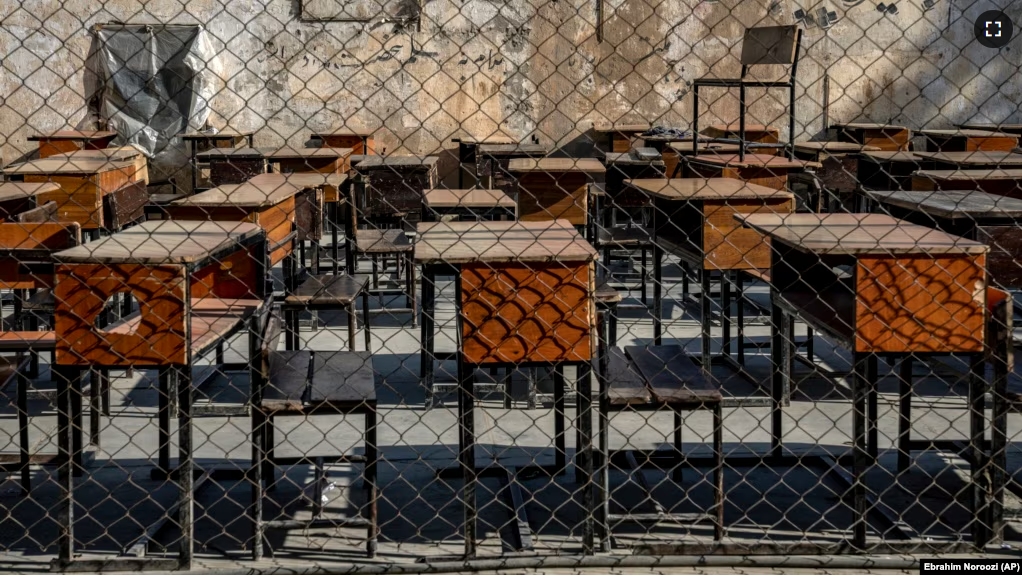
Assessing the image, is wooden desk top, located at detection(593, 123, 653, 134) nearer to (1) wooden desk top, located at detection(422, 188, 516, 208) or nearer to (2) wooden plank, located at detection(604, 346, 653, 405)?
(1) wooden desk top, located at detection(422, 188, 516, 208)

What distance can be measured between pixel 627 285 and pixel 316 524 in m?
4.09

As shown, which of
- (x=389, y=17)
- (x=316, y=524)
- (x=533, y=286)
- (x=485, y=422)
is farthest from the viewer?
(x=389, y=17)

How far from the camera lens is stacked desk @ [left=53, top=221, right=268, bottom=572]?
2.49 m

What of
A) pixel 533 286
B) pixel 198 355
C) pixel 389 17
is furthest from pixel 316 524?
pixel 389 17

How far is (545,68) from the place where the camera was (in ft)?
35.3

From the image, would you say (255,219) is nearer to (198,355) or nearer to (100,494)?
(100,494)

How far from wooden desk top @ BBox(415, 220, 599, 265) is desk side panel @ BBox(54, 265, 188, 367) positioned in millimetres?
536

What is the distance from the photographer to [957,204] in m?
3.22

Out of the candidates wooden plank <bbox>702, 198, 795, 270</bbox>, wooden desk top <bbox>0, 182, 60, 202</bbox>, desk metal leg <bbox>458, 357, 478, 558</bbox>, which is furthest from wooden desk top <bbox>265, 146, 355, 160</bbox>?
desk metal leg <bbox>458, 357, 478, 558</bbox>

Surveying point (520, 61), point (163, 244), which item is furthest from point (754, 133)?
point (163, 244)

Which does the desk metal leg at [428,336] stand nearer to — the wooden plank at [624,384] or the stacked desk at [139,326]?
→ the wooden plank at [624,384]

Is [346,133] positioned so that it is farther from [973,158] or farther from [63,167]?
[973,158]

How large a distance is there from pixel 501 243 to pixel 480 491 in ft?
2.79

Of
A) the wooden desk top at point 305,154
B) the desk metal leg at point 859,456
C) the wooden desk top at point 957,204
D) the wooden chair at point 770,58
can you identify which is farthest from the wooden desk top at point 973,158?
the wooden desk top at point 305,154
